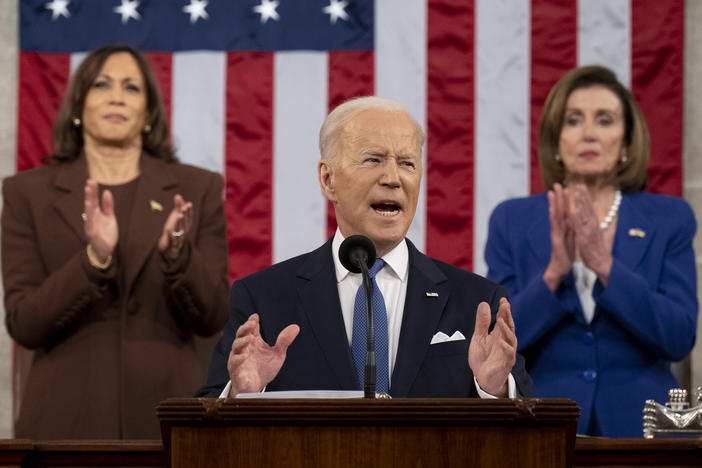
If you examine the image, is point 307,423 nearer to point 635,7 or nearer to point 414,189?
point 414,189

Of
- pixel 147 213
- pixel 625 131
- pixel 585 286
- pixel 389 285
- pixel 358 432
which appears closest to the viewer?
pixel 358 432

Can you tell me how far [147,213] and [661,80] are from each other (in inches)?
88.7

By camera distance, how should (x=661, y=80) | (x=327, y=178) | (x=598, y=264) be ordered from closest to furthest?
(x=327, y=178) < (x=598, y=264) < (x=661, y=80)

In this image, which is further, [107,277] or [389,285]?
[107,277]

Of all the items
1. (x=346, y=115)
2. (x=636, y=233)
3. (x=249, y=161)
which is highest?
(x=249, y=161)

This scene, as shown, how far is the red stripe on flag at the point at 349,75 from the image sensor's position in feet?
15.1

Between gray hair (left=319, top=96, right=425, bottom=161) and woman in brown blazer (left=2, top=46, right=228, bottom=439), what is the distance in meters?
0.81

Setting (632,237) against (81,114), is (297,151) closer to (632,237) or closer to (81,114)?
(81,114)

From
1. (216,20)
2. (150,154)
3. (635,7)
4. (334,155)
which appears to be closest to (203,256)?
(150,154)

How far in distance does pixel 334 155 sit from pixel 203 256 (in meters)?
1.09

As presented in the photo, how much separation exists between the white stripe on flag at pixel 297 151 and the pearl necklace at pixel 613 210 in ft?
4.25

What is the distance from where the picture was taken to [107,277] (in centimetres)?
343

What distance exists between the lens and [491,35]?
4.60m

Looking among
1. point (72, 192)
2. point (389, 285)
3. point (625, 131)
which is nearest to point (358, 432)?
point (389, 285)
